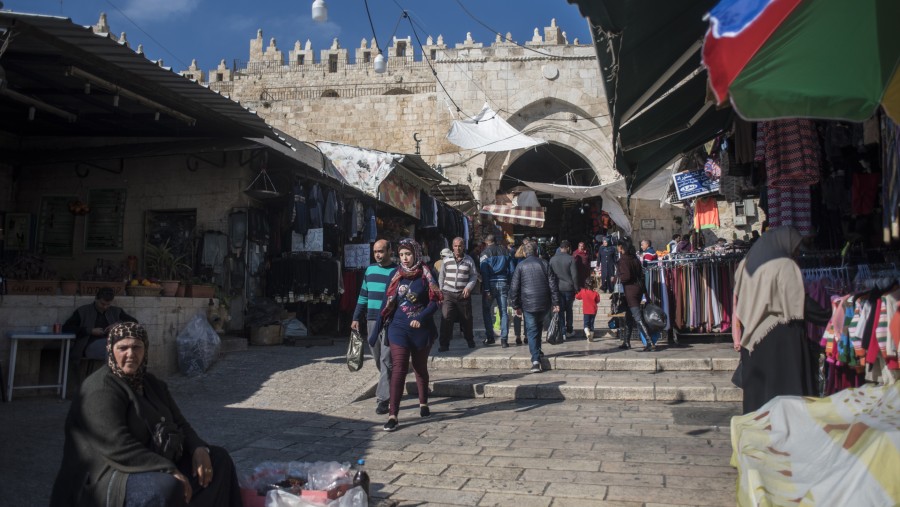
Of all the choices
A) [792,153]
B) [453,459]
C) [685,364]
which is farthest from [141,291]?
[792,153]

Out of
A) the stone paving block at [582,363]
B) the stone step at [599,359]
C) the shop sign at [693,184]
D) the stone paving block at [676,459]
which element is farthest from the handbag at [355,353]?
the shop sign at [693,184]

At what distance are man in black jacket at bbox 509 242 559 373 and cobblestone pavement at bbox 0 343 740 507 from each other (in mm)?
1188

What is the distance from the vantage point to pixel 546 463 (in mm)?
4562

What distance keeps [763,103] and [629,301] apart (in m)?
7.37

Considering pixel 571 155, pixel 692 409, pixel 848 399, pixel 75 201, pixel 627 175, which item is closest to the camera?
pixel 848 399

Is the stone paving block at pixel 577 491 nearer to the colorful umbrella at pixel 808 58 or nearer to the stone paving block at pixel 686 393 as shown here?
the colorful umbrella at pixel 808 58

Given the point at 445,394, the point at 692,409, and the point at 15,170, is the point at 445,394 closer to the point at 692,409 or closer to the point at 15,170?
the point at 692,409

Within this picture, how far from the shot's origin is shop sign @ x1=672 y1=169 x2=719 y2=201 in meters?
10.9

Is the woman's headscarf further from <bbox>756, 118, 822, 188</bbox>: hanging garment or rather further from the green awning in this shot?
<bbox>756, 118, 822, 188</bbox>: hanging garment

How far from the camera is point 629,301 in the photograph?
9586 mm

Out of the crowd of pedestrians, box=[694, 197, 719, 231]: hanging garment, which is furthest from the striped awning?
box=[694, 197, 719, 231]: hanging garment

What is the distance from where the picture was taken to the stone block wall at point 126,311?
6809 millimetres

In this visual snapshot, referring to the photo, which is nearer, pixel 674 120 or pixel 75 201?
pixel 674 120

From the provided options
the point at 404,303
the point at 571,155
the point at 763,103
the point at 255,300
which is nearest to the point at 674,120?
the point at 404,303
